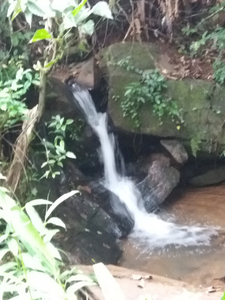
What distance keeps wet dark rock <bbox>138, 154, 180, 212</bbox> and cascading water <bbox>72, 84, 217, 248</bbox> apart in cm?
14

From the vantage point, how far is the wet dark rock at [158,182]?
5.75 m

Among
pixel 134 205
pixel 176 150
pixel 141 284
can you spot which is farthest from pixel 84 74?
pixel 141 284

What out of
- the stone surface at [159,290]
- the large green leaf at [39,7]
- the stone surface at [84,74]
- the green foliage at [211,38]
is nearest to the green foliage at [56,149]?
the stone surface at [159,290]

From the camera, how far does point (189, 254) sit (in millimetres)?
4508

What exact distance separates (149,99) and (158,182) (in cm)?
142

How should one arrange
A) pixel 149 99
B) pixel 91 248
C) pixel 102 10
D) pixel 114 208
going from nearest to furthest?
pixel 102 10, pixel 91 248, pixel 114 208, pixel 149 99

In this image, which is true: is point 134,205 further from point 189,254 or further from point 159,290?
point 159,290

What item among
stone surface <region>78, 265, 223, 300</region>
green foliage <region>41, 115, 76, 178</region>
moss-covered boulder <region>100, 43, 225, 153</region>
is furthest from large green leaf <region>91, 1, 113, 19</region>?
moss-covered boulder <region>100, 43, 225, 153</region>

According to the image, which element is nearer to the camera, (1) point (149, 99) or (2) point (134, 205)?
(2) point (134, 205)

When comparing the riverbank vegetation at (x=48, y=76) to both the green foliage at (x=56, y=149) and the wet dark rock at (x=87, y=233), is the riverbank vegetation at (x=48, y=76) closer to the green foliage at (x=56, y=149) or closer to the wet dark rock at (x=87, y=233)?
the green foliage at (x=56, y=149)

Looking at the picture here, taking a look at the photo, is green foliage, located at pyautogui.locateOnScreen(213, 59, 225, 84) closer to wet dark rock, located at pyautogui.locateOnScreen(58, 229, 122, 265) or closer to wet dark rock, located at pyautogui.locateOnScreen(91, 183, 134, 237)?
wet dark rock, located at pyautogui.locateOnScreen(91, 183, 134, 237)

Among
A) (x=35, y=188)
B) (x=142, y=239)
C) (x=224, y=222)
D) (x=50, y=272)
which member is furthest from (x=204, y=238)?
(x=50, y=272)

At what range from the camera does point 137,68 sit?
601cm

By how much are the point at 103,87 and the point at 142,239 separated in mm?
2901
